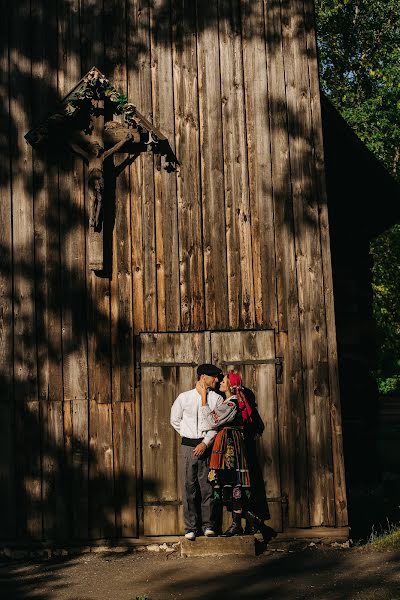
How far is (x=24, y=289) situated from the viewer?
356 inches

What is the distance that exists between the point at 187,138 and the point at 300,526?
4.43 meters

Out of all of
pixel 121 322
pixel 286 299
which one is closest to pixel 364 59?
pixel 286 299

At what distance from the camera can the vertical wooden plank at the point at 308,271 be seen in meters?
8.86

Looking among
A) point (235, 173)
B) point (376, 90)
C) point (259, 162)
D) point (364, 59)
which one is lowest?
point (235, 173)

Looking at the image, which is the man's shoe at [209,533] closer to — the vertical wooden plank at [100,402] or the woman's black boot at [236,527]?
the woman's black boot at [236,527]

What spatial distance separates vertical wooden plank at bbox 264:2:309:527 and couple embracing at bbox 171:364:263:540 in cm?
43

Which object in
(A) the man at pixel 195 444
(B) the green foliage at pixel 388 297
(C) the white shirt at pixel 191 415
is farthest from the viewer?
(B) the green foliage at pixel 388 297

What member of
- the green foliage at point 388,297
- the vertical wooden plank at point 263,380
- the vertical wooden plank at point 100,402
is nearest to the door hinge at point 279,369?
the vertical wooden plank at point 263,380

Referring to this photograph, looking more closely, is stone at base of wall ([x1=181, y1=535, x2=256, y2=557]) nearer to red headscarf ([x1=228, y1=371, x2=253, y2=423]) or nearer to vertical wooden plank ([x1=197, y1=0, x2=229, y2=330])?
red headscarf ([x1=228, y1=371, x2=253, y2=423])

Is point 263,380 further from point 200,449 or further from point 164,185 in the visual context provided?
point 164,185

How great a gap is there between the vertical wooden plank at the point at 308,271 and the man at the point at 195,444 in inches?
42.7

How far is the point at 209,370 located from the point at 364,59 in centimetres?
2260

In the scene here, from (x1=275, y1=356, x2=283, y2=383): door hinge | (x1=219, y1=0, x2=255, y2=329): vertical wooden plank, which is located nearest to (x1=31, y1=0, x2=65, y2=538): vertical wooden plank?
(x1=219, y1=0, x2=255, y2=329): vertical wooden plank

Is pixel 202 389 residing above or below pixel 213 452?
above
